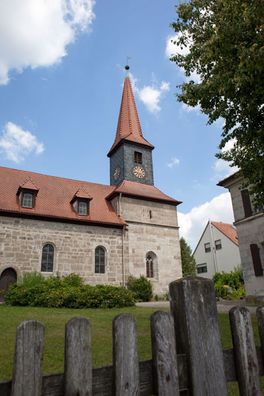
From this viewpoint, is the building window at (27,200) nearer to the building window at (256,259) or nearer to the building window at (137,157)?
the building window at (137,157)

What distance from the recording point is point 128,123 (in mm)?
29906

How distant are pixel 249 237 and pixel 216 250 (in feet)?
59.1

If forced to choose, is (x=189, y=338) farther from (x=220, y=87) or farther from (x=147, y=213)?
(x=147, y=213)

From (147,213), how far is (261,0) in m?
17.6

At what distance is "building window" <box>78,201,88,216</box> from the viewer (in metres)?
21.5

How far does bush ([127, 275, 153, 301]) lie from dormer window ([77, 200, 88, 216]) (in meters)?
5.64

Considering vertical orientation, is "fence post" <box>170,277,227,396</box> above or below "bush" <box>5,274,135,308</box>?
below

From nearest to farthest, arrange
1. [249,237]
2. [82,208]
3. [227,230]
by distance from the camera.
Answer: [249,237]
[82,208]
[227,230]

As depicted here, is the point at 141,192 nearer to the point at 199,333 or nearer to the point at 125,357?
the point at 199,333

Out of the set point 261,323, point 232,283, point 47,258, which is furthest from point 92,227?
point 261,323

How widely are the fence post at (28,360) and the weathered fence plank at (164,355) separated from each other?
633 millimetres

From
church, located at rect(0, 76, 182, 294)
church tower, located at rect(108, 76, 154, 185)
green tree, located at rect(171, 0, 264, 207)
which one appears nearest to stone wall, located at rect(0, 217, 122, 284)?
church, located at rect(0, 76, 182, 294)

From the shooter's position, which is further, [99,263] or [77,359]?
[99,263]

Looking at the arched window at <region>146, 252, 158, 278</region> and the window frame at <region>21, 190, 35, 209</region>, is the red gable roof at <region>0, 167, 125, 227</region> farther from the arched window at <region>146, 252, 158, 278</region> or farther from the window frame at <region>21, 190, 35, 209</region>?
the arched window at <region>146, 252, 158, 278</region>
